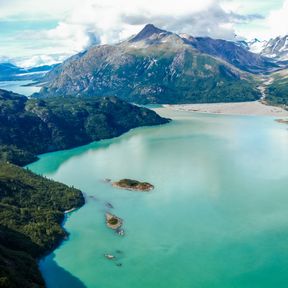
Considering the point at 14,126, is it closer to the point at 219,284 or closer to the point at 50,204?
the point at 50,204

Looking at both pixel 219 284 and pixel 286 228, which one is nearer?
pixel 219 284

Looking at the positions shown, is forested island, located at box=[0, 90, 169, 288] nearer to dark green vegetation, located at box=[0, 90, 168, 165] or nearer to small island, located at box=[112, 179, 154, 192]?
dark green vegetation, located at box=[0, 90, 168, 165]

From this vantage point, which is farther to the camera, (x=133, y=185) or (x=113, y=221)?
(x=133, y=185)

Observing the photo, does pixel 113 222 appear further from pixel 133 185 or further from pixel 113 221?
pixel 133 185

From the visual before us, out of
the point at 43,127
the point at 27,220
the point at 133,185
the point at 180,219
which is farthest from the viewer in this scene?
the point at 43,127

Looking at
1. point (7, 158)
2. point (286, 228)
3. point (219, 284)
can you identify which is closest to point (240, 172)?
point (286, 228)

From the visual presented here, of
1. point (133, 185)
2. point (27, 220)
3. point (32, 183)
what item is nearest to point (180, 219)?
point (133, 185)

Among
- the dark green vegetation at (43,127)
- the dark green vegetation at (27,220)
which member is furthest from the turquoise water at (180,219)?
the dark green vegetation at (43,127)
